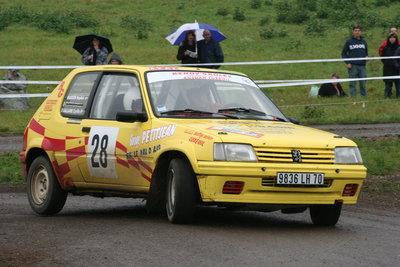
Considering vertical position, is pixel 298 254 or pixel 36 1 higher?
pixel 298 254

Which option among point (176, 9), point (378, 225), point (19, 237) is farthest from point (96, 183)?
point (176, 9)

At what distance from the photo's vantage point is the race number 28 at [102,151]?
32.2ft

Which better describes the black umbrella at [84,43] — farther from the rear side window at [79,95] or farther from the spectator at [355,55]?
the rear side window at [79,95]

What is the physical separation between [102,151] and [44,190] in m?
1.10

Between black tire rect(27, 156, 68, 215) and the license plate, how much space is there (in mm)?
2764

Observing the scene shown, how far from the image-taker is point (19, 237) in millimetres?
8305

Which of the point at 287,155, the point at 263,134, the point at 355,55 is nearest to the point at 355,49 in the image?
the point at 355,55

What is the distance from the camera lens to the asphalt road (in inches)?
285

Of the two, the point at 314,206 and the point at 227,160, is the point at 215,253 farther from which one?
the point at 314,206

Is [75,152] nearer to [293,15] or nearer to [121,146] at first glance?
[121,146]

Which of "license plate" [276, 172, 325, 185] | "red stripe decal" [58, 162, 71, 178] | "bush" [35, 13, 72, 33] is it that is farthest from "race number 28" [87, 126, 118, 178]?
"bush" [35, 13, 72, 33]

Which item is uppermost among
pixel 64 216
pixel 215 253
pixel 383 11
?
pixel 215 253

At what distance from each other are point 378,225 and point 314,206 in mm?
670

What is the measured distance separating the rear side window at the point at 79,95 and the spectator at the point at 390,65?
1512cm
